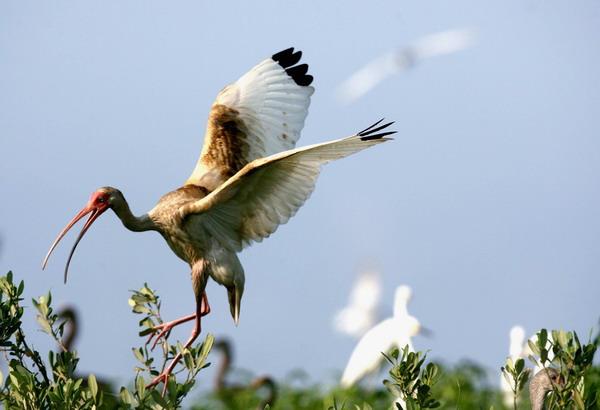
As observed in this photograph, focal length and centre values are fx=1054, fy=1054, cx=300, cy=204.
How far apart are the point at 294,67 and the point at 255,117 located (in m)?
0.46

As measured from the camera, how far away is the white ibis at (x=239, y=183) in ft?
17.2

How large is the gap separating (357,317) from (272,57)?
15.8 feet

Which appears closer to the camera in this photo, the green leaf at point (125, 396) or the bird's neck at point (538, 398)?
the green leaf at point (125, 396)

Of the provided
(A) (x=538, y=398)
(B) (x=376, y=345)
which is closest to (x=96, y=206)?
(A) (x=538, y=398)

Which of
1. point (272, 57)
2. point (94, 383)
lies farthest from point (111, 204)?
point (94, 383)

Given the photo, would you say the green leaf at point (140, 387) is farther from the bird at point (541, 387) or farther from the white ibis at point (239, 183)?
the bird at point (541, 387)

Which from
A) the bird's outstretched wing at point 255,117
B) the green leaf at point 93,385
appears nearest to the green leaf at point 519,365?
the green leaf at point 93,385

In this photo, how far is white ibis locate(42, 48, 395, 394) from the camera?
524 cm

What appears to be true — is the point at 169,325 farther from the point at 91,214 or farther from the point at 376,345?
the point at 376,345

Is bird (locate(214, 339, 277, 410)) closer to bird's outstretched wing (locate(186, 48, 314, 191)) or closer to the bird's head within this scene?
bird's outstretched wing (locate(186, 48, 314, 191))

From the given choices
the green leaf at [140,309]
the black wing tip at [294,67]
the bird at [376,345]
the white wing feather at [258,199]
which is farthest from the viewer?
the bird at [376,345]

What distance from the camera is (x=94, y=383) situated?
3771 millimetres

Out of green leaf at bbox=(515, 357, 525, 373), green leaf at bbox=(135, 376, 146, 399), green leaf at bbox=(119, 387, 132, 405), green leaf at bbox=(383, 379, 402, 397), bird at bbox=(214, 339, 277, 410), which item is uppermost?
bird at bbox=(214, 339, 277, 410)

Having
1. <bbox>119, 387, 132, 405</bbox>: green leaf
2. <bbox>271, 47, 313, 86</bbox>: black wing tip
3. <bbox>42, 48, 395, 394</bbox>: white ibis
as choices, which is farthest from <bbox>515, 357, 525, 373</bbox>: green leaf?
<bbox>271, 47, 313, 86</bbox>: black wing tip
